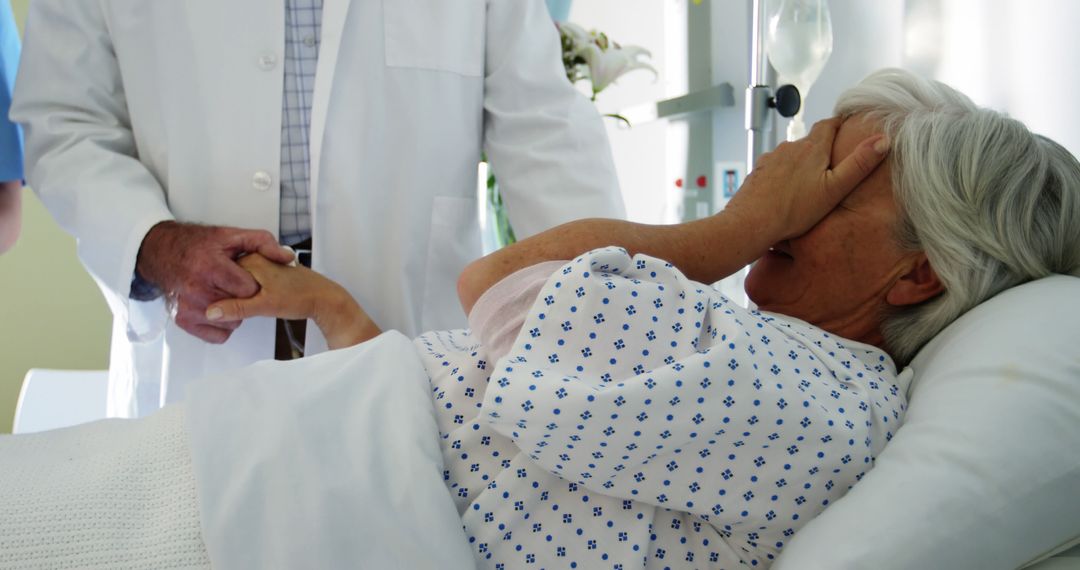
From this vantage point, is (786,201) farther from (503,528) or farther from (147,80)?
(147,80)

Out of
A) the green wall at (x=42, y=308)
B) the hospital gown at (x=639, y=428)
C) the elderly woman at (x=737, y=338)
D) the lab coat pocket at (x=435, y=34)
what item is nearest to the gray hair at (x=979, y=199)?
the elderly woman at (x=737, y=338)

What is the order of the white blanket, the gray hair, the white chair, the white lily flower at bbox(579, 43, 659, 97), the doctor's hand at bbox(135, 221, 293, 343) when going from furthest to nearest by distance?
1. the white chair
2. the white lily flower at bbox(579, 43, 659, 97)
3. the doctor's hand at bbox(135, 221, 293, 343)
4. the gray hair
5. the white blanket

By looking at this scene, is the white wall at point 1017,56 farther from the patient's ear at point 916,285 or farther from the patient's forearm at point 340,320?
the patient's forearm at point 340,320

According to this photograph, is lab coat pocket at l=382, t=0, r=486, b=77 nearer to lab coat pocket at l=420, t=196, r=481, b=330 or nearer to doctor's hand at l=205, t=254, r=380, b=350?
lab coat pocket at l=420, t=196, r=481, b=330

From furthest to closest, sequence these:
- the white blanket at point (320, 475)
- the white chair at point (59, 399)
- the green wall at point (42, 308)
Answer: the green wall at point (42, 308) → the white chair at point (59, 399) → the white blanket at point (320, 475)

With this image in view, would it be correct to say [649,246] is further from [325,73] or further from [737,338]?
[325,73]

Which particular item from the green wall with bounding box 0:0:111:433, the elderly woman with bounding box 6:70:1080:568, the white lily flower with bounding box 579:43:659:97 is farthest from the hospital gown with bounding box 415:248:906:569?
the green wall with bounding box 0:0:111:433

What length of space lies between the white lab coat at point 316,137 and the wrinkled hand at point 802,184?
1.49ft

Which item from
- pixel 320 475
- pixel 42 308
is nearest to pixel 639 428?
pixel 320 475

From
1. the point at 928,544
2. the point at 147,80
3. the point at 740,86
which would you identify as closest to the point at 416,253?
the point at 147,80

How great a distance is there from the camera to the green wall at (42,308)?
3.82m

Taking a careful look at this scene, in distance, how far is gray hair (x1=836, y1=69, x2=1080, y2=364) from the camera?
3.39 feet

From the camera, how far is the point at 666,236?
1.13 metres

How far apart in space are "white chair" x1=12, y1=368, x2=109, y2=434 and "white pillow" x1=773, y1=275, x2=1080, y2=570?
221cm
